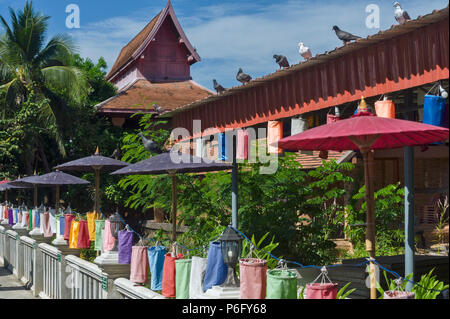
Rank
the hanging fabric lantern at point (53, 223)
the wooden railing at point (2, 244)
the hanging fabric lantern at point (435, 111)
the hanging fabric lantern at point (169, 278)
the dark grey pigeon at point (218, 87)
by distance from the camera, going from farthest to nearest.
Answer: the wooden railing at point (2, 244) → the dark grey pigeon at point (218, 87) → the hanging fabric lantern at point (53, 223) → the hanging fabric lantern at point (435, 111) → the hanging fabric lantern at point (169, 278)

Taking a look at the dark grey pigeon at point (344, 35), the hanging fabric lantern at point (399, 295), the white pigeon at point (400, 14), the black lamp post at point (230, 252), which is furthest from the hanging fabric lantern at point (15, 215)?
the hanging fabric lantern at point (399, 295)

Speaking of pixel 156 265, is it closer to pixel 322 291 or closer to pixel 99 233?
pixel 322 291

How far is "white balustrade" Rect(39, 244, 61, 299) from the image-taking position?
1152 cm

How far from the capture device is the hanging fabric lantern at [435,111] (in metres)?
8.79

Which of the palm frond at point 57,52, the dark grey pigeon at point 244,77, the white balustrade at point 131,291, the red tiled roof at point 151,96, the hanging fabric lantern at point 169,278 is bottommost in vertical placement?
the white balustrade at point 131,291

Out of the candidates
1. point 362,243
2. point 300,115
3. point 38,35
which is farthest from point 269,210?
point 38,35

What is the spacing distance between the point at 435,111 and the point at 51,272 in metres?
8.23

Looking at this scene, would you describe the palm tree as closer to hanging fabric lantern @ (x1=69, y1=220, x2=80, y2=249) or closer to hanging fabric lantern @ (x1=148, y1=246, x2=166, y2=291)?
hanging fabric lantern @ (x1=69, y1=220, x2=80, y2=249)

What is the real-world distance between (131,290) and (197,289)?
1.14m

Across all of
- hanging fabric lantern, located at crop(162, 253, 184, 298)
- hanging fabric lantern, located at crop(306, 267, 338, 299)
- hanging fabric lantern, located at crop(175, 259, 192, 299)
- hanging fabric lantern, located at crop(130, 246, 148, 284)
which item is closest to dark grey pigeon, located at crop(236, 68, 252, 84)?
hanging fabric lantern, located at crop(130, 246, 148, 284)

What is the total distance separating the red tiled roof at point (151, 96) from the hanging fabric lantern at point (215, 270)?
1933cm

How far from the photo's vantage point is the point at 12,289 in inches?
575

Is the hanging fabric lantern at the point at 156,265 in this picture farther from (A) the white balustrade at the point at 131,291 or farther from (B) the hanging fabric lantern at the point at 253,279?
(B) the hanging fabric lantern at the point at 253,279

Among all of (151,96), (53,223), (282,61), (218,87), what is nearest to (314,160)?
(218,87)
